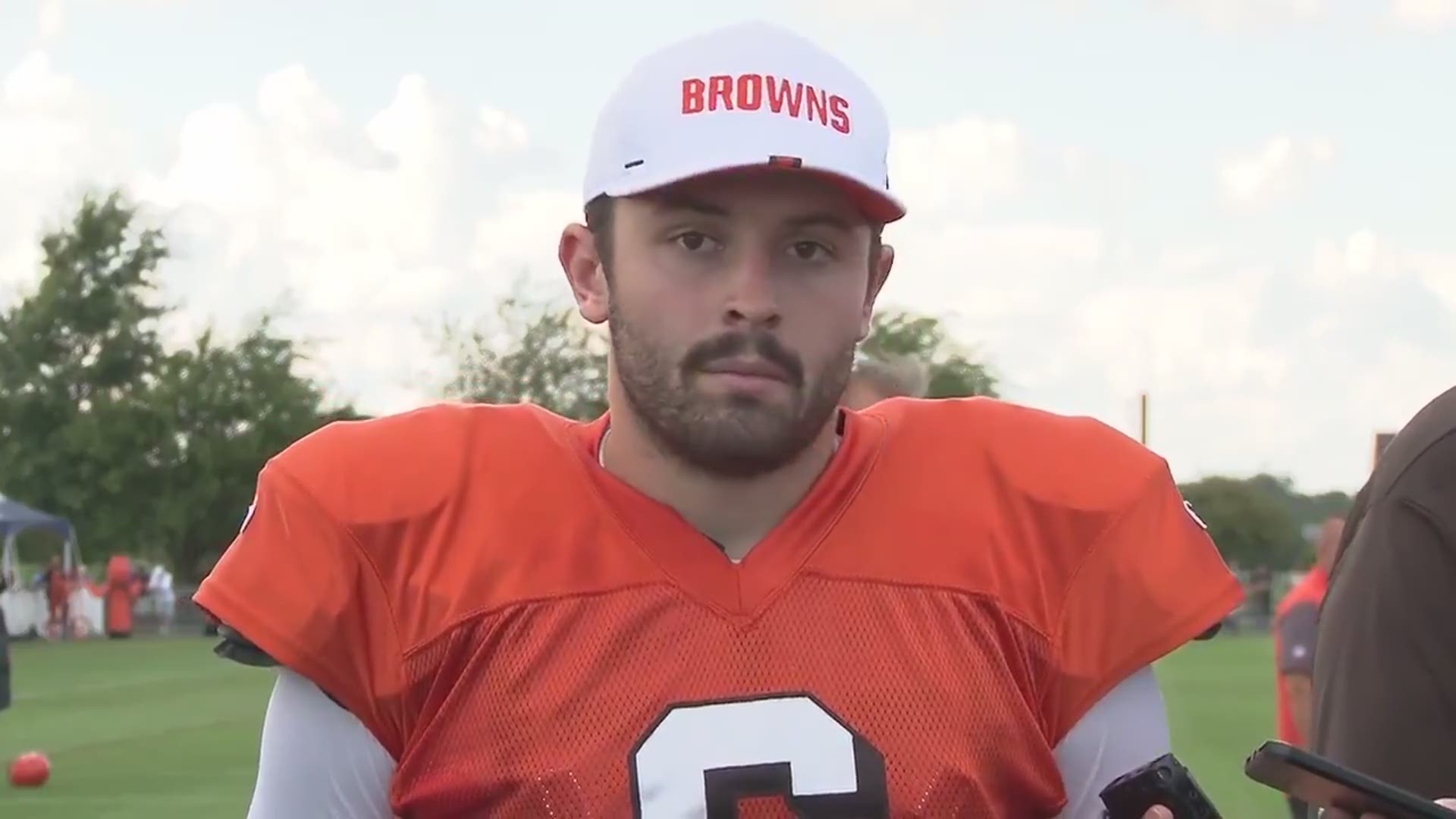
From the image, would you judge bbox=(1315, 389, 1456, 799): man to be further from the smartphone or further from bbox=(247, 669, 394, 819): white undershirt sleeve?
bbox=(247, 669, 394, 819): white undershirt sleeve

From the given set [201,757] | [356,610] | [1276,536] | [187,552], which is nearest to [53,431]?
[187,552]

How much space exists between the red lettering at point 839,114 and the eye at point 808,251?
5.0 inches

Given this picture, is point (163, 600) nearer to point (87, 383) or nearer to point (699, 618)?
point (87, 383)

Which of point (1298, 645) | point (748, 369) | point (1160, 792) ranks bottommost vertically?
point (1298, 645)

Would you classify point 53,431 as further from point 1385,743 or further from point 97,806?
point 1385,743

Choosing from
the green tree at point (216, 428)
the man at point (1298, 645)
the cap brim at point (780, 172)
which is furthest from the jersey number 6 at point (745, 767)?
the green tree at point (216, 428)

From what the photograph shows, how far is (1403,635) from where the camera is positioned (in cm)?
232

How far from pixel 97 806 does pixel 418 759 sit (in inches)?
322

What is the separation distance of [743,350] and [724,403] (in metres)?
0.07

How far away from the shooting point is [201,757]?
12.0m

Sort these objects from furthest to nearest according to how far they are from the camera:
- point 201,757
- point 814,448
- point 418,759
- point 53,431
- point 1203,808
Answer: point 53,431, point 201,757, point 814,448, point 418,759, point 1203,808

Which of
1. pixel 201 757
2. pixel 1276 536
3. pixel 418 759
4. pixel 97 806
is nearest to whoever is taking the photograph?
pixel 418 759

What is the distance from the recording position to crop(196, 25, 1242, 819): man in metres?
2.13

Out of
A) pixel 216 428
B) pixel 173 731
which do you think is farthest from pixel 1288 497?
pixel 173 731
